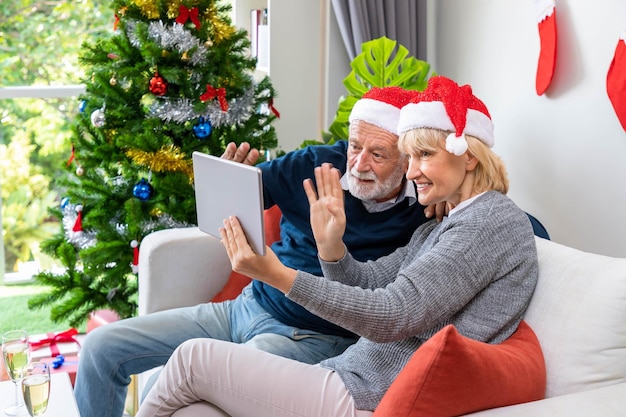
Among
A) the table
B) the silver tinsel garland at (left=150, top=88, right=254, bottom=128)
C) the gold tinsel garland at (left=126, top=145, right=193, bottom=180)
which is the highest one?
the silver tinsel garland at (left=150, top=88, right=254, bottom=128)

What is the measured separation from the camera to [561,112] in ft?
8.13

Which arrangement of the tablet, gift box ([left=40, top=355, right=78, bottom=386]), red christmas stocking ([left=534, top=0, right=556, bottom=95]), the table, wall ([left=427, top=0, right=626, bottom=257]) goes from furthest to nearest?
gift box ([left=40, top=355, right=78, bottom=386]), red christmas stocking ([left=534, top=0, right=556, bottom=95]), wall ([left=427, top=0, right=626, bottom=257]), the table, the tablet

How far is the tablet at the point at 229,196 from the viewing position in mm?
1733

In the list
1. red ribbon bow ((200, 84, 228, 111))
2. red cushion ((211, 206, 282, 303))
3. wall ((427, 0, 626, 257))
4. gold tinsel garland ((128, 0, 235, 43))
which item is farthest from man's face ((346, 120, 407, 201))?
gold tinsel garland ((128, 0, 235, 43))

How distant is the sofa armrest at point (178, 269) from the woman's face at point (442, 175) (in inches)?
36.9

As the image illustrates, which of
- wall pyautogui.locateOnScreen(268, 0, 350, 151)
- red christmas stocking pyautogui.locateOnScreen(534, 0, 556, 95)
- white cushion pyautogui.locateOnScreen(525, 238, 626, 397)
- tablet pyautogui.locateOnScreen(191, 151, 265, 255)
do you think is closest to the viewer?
white cushion pyautogui.locateOnScreen(525, 238, 626, 397)

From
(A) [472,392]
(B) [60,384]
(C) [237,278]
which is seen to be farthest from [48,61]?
(A) [472,392]

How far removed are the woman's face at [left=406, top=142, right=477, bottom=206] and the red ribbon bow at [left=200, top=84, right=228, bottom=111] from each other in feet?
4.11

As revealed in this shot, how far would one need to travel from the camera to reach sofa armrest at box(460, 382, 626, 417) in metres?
1.46

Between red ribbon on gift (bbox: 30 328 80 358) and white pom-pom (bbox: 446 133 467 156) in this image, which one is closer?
white pom-pom (bbox: 446 133 467 156)

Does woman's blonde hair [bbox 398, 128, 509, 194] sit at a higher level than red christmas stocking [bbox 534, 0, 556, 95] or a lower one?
lower

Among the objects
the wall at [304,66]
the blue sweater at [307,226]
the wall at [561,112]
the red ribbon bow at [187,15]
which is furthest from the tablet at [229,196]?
the wall at [304,66]

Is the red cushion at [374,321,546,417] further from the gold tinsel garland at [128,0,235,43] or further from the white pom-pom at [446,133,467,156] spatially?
the gold tinsel garland at [128,0,235,43]

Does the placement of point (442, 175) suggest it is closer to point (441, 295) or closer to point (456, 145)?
point (456, 145)
